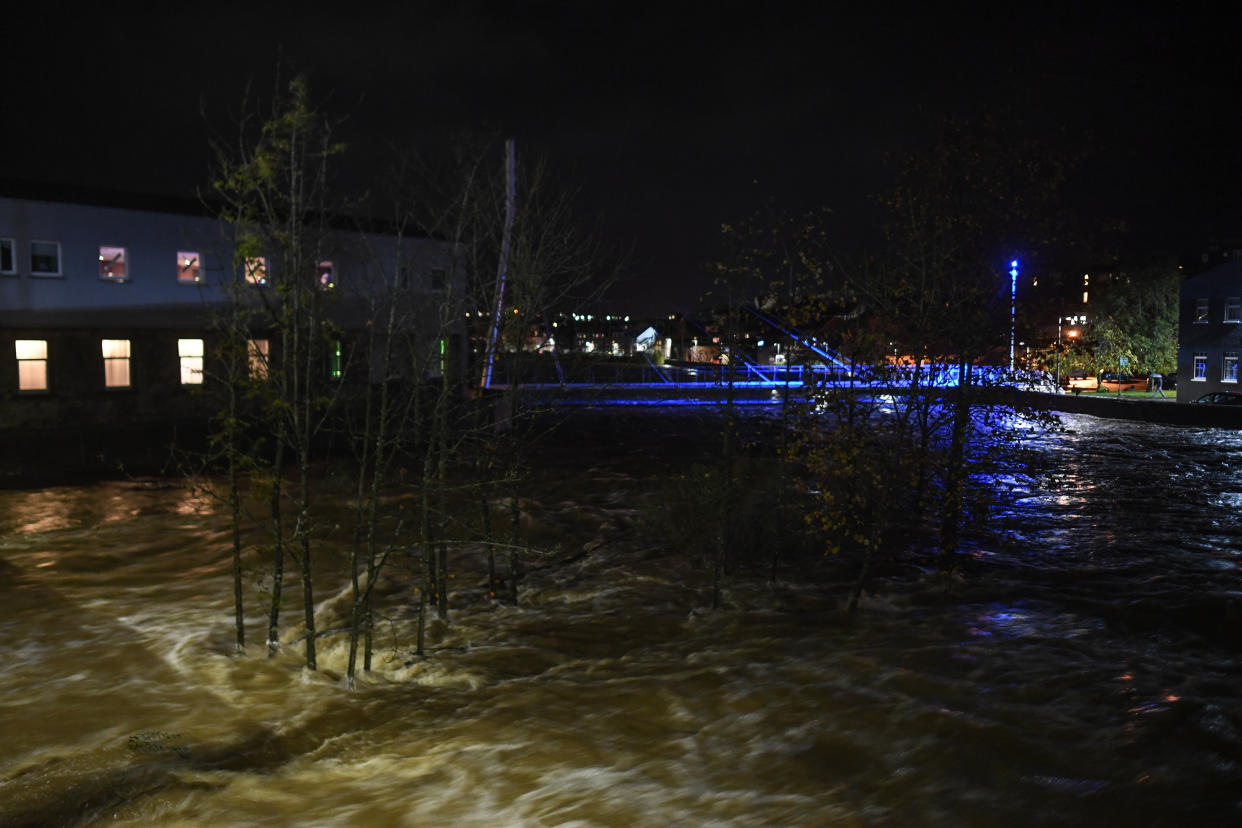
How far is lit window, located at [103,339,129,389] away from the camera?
30.1 meters

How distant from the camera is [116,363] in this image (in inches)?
1195

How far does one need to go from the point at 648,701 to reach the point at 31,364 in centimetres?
2623

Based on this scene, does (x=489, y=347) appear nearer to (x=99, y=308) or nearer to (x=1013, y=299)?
(x=1013, y=299)

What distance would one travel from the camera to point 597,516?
21328mm

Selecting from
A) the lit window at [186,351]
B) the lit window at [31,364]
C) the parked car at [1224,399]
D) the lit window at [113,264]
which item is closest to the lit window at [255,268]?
the lit window at [31,364]

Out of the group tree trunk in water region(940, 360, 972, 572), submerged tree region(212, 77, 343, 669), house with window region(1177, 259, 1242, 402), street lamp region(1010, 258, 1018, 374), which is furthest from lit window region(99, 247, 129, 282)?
house with window region(1177, 259, 1242, 402)

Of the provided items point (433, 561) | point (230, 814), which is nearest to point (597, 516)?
point (433, 561)

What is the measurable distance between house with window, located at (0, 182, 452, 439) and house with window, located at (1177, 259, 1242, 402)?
132 feet

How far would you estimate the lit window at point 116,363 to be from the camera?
3014cm

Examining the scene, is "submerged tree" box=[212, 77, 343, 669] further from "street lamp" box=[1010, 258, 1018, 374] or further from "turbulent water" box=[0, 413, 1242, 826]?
"street lamp" box=[1010, 258, 1018, 374]

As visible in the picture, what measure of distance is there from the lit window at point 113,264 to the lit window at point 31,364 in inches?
116

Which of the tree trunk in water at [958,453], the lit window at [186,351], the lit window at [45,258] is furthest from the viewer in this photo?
the lit window at [186,351]

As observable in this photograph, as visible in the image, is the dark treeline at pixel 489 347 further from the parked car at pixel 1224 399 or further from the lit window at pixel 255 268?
the parked car at pixel 1224 399

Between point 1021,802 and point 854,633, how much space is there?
4.84 m
